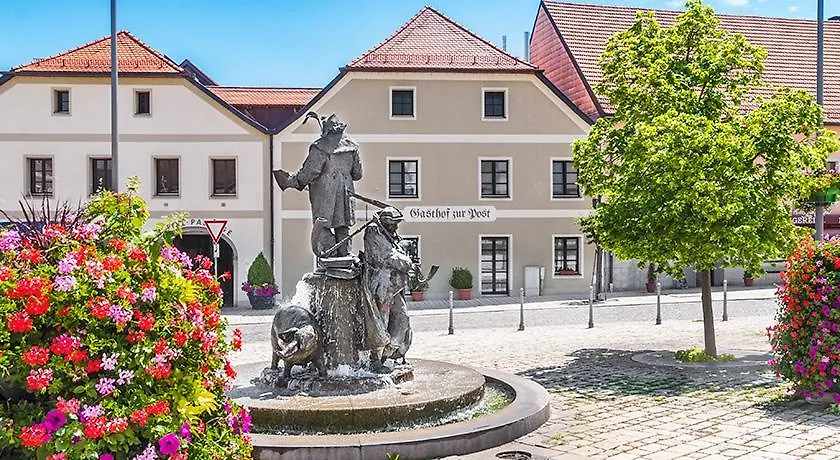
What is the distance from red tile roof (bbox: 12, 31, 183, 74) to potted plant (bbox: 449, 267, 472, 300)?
35.3 feet

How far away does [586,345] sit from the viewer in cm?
1614

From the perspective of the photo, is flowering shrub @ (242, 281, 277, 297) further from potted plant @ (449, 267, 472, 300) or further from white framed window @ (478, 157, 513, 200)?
white framed window @ (478, 157, 513, 200)

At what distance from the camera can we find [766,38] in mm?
36219

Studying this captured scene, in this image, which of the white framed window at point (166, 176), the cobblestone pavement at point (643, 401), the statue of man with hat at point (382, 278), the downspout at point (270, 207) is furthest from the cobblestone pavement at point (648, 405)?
the white framed window at point (166, 176)

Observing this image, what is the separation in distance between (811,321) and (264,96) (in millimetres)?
24802

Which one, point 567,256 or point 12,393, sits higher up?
point 12,393

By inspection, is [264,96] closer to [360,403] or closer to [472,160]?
[472,160]

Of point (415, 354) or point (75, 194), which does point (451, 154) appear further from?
point (415, 354)

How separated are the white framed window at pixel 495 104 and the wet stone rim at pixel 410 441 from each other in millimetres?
20581

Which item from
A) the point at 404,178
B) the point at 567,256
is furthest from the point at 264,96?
the point at 567,256

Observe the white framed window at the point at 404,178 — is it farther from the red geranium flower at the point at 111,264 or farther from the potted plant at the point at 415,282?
the red geranium flower at the point at 111,264

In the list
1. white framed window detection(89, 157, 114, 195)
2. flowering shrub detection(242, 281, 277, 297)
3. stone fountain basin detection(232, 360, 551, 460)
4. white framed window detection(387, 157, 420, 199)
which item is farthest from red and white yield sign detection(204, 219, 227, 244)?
stone fountain basin detection(232, 360, 551, 460)

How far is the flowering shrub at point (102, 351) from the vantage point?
13.0ft

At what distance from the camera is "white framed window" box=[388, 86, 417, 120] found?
2816 centimetres
